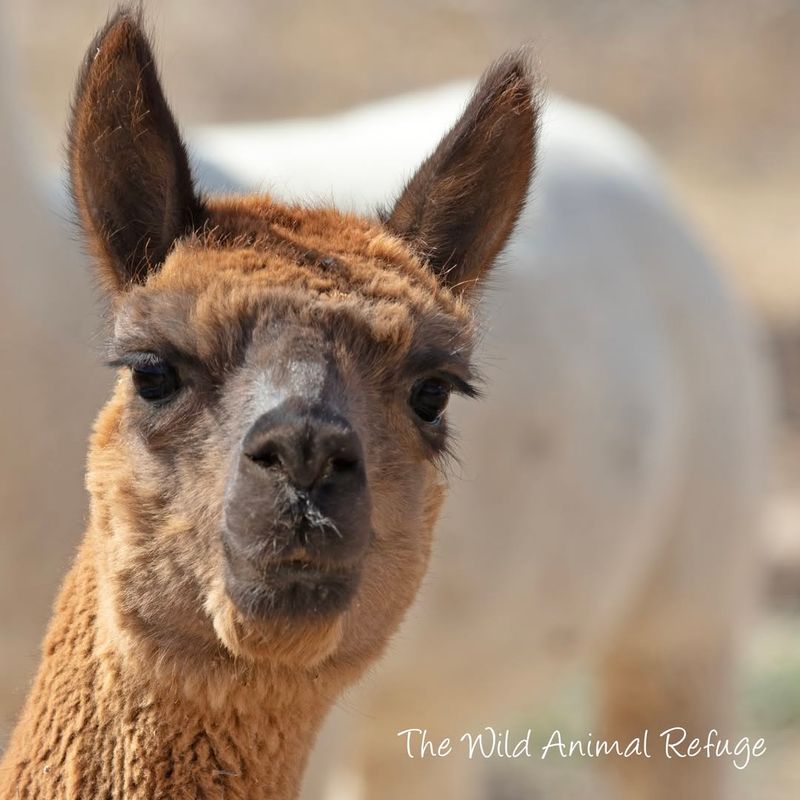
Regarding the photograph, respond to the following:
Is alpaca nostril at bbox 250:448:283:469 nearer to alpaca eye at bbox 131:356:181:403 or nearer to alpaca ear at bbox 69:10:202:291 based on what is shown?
alpaca eye at bbox 131:356:181:403

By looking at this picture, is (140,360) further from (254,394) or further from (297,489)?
(297,489)

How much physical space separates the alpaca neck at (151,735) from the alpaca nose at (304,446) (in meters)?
0.33

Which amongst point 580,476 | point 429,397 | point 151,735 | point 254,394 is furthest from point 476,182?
point 580,476

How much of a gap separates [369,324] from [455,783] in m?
3.97

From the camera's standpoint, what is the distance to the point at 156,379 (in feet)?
6.98

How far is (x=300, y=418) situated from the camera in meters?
1.93

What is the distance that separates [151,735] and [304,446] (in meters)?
0.49

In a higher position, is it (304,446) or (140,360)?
(140,360)

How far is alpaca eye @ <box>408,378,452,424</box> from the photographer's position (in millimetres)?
2254

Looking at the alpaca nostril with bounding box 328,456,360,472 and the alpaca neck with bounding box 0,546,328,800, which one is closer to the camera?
the alpaca nostril with bounding box 328,456,360,472

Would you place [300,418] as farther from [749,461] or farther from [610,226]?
[749,461]

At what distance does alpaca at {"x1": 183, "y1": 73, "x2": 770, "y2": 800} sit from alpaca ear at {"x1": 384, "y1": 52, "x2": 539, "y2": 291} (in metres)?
1.62

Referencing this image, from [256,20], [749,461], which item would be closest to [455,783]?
[749,461]

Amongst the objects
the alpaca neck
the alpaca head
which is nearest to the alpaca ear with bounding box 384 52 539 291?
the alpaca head
